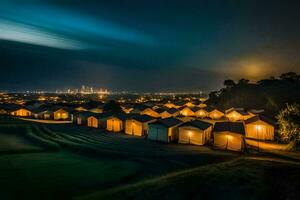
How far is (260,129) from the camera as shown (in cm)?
4078

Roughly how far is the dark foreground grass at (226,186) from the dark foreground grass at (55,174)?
279 centimetres

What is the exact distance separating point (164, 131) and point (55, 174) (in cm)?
2016

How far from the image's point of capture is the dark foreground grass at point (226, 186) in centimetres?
1241

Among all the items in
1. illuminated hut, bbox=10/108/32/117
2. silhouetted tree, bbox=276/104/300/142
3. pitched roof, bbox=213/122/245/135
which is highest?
silhouetted tree, bbox=276/104/300/142

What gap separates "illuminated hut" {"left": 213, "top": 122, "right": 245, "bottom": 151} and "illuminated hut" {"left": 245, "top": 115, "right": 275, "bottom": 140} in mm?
8099

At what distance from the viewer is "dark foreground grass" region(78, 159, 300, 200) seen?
40.7 ft

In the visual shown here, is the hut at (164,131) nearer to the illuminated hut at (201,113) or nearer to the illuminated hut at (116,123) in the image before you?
the illuminated hut at (116,123)

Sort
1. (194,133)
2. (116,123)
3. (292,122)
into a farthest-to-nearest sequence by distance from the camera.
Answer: (116,123), (194,133), (292,122)

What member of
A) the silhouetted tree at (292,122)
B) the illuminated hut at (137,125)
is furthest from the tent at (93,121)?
the silhouetted tree at (292,122)

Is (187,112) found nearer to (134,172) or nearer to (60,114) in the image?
(60,114)

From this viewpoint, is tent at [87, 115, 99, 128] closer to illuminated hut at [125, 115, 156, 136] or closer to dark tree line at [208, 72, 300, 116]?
illuminated hut at [125, 115, 156, 136]

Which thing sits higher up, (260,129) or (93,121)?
(260,129)

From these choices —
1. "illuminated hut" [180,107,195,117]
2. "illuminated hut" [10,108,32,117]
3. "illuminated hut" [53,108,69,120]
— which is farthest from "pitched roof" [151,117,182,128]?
"illuminated hut" [10,108,32,117]

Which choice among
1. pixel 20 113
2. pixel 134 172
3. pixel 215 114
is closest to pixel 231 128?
pixel 134 172
